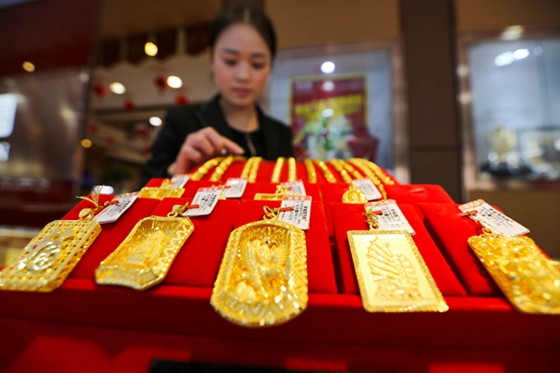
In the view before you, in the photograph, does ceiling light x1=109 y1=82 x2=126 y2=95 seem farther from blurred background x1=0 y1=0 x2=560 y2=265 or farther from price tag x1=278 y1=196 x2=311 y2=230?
price tag x1=278 y1=196 x2=311 y2=230

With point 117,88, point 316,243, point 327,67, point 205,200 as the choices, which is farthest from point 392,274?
point 117,88

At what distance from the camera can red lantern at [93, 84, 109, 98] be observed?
6.19 feet

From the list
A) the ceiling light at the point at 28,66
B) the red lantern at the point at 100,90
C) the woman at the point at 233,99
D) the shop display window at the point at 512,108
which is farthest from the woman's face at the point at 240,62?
the ceiling light at the point at 28,66

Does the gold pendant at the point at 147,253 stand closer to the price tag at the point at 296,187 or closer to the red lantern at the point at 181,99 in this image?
the price tag at the point at 296,187

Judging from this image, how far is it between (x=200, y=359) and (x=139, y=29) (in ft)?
7.32

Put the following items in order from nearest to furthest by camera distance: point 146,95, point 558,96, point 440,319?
point 440,319, point 558,96, point 146,95

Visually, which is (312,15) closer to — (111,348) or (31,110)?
(111,348)

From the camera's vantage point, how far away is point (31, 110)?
82.7 inches

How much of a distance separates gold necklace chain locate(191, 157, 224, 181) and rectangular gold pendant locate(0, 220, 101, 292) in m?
0.24

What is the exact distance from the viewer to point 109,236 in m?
0.42

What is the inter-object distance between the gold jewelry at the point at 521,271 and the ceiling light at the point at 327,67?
4.33 feet

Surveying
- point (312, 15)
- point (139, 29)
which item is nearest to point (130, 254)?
point (312, 15)

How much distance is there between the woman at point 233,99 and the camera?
98 centimetres

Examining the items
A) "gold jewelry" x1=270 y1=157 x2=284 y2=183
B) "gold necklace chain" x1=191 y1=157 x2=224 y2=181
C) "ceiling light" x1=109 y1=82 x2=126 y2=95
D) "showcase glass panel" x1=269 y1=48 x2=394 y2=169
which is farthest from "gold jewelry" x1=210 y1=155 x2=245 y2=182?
"ceiling light" x1=109 y1=82 x2=126 y2=95
